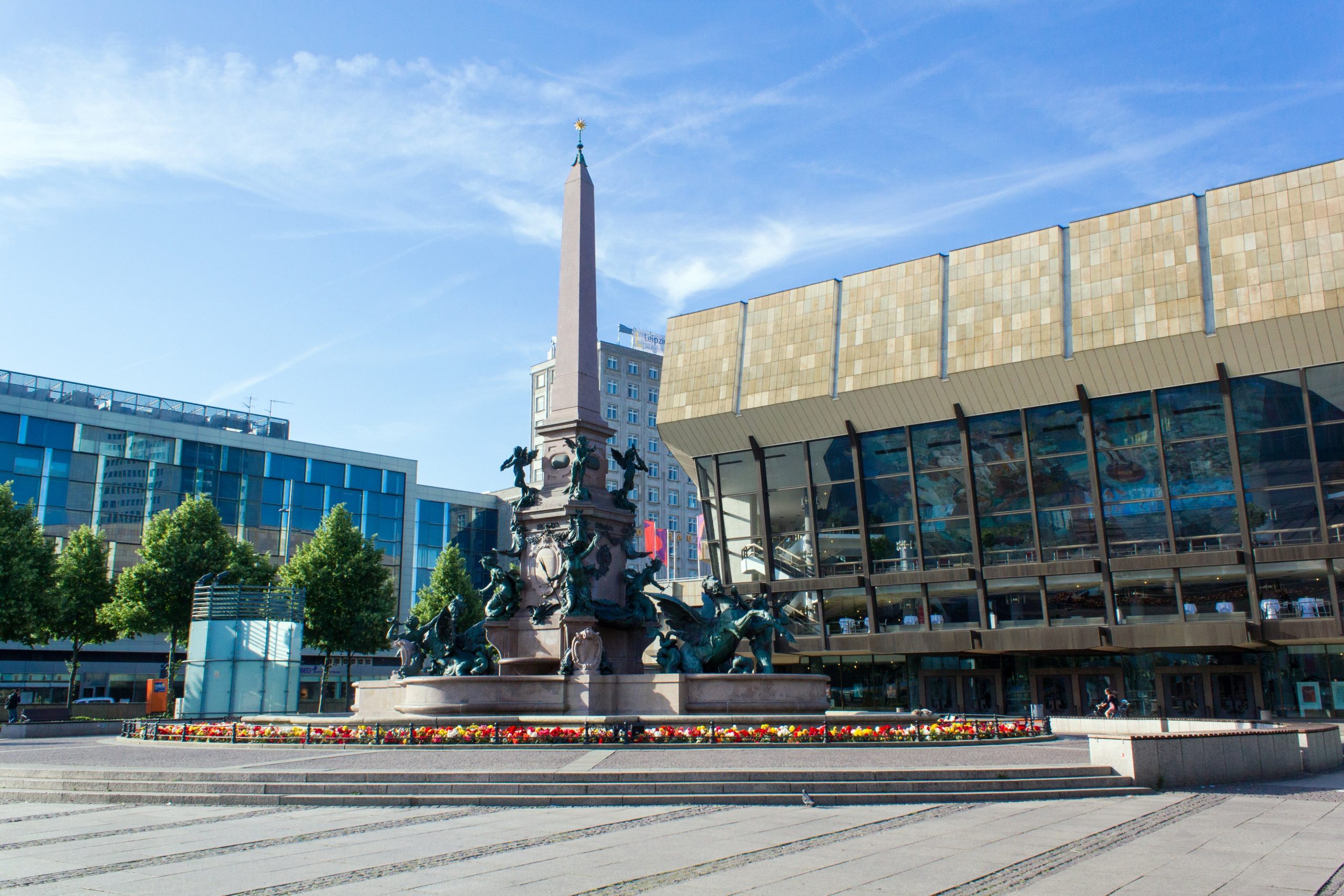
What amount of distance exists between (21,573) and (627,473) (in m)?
28.5

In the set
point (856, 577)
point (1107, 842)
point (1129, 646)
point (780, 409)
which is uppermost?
point (780, 409)

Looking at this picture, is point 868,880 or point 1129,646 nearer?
point 868,880

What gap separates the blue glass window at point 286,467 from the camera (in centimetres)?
7444

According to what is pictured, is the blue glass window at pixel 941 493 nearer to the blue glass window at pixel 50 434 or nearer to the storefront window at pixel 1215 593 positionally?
the storefront window at pixel 1215 593

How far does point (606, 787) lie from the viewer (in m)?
15.5

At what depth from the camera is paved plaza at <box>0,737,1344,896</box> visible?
9.59m

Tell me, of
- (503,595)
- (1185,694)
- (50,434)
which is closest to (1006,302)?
(1185,694)

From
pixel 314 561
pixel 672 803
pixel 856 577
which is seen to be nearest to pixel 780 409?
pixel 856 577

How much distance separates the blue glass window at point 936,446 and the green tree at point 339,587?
1071 inches

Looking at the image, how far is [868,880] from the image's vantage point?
31.7 feet

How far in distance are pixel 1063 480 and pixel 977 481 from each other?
152 inches

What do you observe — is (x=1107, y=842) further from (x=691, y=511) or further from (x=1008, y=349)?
(x=691, y=511)

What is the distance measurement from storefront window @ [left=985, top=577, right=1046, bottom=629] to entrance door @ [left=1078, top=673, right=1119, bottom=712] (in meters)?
3.75

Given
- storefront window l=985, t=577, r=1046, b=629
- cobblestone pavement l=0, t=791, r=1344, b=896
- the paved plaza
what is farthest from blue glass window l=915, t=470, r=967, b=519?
cobblestone pavement l=0, t=791, r=1344, b=896
